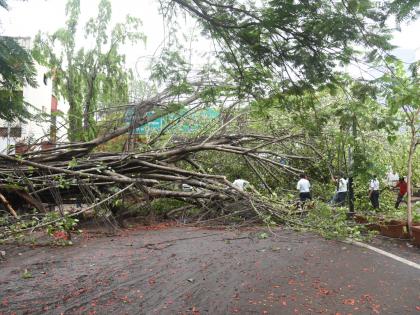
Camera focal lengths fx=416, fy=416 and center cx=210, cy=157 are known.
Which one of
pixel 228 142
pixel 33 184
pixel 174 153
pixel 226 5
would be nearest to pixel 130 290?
pixel 226 5

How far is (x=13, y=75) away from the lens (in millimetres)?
6223

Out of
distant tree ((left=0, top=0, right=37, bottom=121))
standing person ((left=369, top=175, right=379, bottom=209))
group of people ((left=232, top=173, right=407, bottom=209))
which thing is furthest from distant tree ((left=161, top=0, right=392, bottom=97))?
standing person ((left=369, top=175, right=379, bottom=209))

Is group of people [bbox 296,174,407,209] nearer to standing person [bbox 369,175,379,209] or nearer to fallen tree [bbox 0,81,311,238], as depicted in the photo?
standing person [bbox 369,175,379,209]

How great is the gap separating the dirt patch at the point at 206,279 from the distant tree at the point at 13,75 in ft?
8.27

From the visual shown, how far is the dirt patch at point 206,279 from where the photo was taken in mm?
4594

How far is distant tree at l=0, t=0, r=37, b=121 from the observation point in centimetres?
583

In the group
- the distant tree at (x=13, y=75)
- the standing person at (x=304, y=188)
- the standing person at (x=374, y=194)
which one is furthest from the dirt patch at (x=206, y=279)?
the standing person at (x=374, y=194)

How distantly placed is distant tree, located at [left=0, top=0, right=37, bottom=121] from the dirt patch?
8.27 ft

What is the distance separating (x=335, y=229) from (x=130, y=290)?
3838 millimetres

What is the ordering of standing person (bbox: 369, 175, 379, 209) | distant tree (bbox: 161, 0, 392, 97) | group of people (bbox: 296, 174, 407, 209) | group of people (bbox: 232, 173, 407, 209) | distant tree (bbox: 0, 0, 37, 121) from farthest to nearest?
standing person (bbox: 369, 175, 379, 209) < group of people (bbox: 296, 174, 407, 209) < group of people (bbox: 232, 173, 407, 209) < distant tree (bbox: 0, 0, 37, 121) < distant tree (bbox: 161, 0, 392, 97)

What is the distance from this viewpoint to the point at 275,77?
5.55 meters

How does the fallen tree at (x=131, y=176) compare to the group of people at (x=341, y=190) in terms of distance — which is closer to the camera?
the fallen tree at (x=131, y=176)

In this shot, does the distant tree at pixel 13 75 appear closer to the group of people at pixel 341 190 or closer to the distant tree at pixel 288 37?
the distant tree at pixel 288 37

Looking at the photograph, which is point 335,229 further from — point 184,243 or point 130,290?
point 130,290
